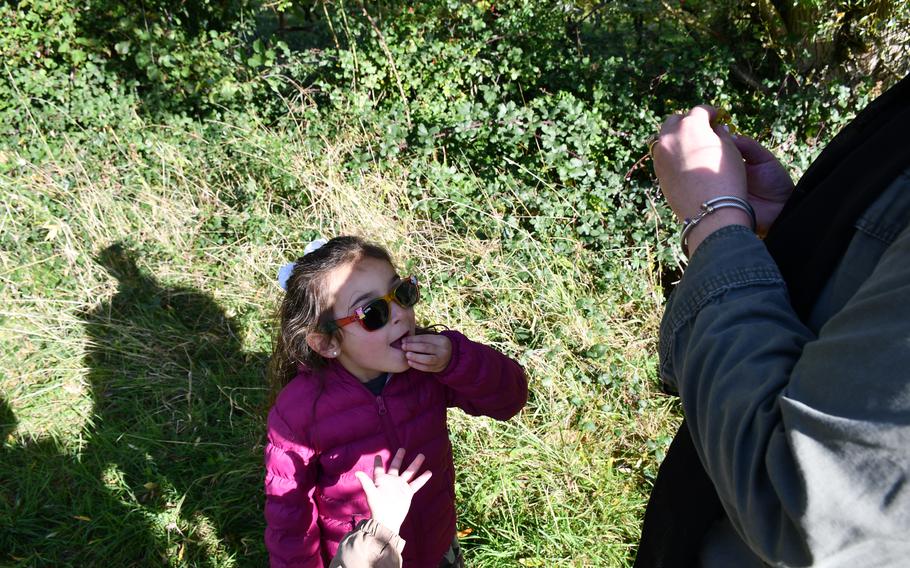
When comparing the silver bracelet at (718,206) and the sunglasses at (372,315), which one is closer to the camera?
the silver bracelet at (718,206)

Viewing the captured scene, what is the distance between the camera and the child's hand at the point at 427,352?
1911mm

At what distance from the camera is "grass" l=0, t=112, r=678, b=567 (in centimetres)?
302

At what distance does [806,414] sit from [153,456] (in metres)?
3.29

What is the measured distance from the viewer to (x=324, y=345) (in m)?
2.03

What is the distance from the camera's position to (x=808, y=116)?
483 centimetres

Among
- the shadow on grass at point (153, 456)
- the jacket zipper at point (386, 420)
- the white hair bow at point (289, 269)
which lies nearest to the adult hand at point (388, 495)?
the jacket zipper at point (386, 420)

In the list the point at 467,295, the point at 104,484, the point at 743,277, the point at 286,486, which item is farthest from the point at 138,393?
the point at 743,277

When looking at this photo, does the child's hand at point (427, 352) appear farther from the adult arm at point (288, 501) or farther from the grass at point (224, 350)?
the grass at point (224, 350)

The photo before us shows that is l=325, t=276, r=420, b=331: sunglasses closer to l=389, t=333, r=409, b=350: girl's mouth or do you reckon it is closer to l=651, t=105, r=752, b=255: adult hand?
l=389, t=333, r=409, b=350: girl's mouth

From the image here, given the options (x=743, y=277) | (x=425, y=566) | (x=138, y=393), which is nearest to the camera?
(x=743, y=277)

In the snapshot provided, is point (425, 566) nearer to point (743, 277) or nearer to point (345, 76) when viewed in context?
point (743, 277)

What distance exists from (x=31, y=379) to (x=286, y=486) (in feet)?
8.54

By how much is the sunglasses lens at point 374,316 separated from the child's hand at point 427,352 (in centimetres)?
9

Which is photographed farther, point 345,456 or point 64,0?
point 64,0
